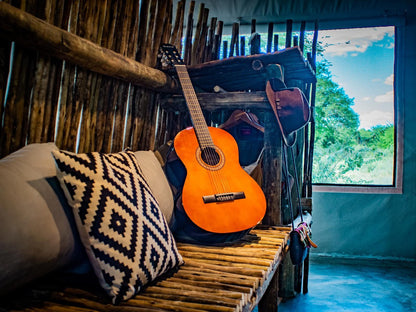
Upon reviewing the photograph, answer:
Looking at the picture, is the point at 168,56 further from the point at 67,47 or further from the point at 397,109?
the point at 397,109

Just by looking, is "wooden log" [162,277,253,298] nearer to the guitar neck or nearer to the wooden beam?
the guitar neck

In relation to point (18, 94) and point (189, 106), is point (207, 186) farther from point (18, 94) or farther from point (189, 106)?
point (18, 94)

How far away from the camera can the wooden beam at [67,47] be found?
139 cm

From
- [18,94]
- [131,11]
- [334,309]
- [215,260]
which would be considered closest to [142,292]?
[215,260]

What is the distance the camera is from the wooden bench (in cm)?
111

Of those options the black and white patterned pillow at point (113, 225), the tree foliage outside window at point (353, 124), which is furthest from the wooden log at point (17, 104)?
the tree foliage outside window at point (353, 124)

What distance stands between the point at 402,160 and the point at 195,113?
10.4 ft

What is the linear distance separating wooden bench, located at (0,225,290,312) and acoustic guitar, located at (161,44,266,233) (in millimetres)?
208

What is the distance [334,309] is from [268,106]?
5.93 feet

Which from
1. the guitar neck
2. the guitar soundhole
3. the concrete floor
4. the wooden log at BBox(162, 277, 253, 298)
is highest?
the guitar neck

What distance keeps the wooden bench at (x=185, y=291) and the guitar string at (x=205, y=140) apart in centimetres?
43

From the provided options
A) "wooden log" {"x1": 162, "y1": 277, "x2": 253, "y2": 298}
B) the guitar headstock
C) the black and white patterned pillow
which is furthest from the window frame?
the black and white patterned pillow

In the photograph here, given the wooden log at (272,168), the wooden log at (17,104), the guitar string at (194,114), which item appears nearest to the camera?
the wooden log at (17,104)

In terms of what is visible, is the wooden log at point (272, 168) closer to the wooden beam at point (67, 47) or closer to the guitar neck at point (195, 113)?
the guitar neck at point (195, 113)
